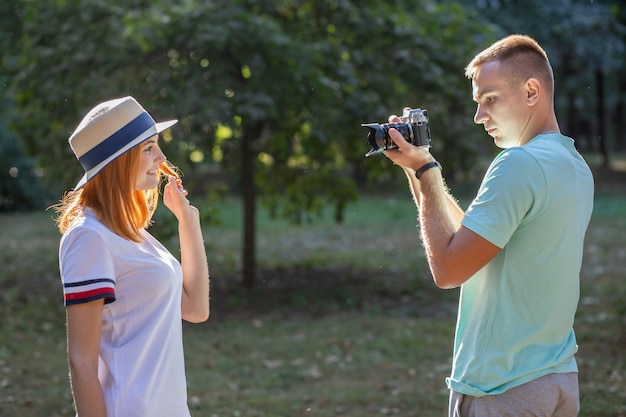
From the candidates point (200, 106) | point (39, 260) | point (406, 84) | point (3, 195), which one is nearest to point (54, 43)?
point (200, 106)

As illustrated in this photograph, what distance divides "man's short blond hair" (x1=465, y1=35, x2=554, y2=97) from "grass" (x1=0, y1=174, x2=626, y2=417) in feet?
12.8

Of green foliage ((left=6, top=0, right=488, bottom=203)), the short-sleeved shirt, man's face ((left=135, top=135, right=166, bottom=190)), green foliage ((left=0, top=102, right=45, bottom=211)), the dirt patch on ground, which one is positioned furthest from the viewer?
green foliage ((left=0, top=102, right=45, bottom=211))

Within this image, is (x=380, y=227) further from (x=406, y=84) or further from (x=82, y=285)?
(x=82, y=285)

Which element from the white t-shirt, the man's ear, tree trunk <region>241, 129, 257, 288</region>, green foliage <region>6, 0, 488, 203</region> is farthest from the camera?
tree trunk <region>241, 129, 257, 288</region>

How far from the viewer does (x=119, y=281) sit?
2553mm

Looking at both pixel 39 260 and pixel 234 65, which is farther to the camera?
pixel 39 260

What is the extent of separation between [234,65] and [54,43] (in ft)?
7.00

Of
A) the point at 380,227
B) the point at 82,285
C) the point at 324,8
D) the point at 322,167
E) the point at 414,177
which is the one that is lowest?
the point at 380,227

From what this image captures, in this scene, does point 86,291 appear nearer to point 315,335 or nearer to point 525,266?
point 525,266

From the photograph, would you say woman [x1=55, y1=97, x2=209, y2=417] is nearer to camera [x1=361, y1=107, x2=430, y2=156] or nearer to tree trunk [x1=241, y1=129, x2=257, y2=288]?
camera [x1=361, y1=107, x2=430, y2=156]

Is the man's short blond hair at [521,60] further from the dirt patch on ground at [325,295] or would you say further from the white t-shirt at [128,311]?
the dirt patch on ground at [325,295]

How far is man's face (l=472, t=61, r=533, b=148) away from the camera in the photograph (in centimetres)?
275

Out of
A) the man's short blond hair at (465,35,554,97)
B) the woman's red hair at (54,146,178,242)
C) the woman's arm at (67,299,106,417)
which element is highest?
the man's short blond hair at (465,35,554,97)

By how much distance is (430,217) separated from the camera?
8.80 ft
